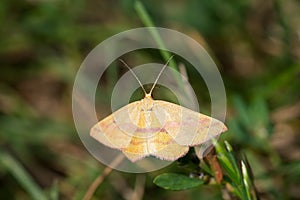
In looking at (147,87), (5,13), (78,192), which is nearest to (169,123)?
(147,87)

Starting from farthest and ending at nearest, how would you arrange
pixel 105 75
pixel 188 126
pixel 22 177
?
pixel 105 75
pixel 22 177
pixel 188 126

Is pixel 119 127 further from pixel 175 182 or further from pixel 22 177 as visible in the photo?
pixel 22 177

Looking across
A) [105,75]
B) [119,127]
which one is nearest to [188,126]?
[119,127]

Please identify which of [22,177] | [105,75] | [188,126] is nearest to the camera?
[188,126]

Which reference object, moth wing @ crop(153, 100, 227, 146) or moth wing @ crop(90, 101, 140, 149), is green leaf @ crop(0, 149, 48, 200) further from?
moth wing @ crop(153, 100, 227, 146)

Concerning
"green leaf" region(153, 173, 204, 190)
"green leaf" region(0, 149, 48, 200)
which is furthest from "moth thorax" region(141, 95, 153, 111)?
"green leaf" region(0, 149, 48, 200)

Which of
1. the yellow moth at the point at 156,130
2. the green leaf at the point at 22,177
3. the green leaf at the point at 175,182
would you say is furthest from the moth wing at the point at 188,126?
the green leaf at the point at 22,177
